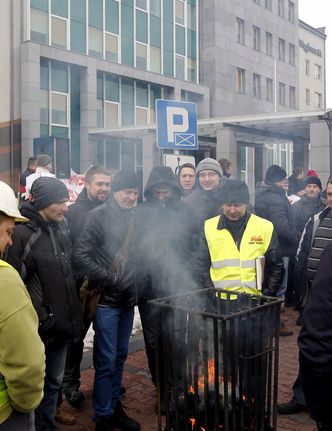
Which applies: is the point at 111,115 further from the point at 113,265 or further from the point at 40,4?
the point at 113,265

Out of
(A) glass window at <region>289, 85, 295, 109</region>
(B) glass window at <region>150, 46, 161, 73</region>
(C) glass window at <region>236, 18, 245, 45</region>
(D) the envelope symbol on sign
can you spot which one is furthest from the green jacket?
(A) glass window at <region>289, 85, 295, 109</region>

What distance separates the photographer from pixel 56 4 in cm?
2000

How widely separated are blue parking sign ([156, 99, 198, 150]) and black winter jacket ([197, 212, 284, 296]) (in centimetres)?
305

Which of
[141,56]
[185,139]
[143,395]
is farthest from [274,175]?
[141,56]

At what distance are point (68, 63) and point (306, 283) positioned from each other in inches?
708

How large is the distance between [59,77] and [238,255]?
18466 millimetres

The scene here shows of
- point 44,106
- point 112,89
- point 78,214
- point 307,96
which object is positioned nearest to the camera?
point 78,214

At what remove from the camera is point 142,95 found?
77.7ft

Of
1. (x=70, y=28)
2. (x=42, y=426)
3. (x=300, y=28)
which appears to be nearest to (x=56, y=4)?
(x=70, y=28)

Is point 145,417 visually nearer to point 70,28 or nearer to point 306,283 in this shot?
point 306,283

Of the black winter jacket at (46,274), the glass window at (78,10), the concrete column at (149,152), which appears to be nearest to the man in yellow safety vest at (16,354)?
the black winter jacket at (46,274)

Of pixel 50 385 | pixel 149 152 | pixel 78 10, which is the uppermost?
pixel 78 10

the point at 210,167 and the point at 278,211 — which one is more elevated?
the point at 210,167

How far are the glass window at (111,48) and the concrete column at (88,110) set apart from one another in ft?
4.45
